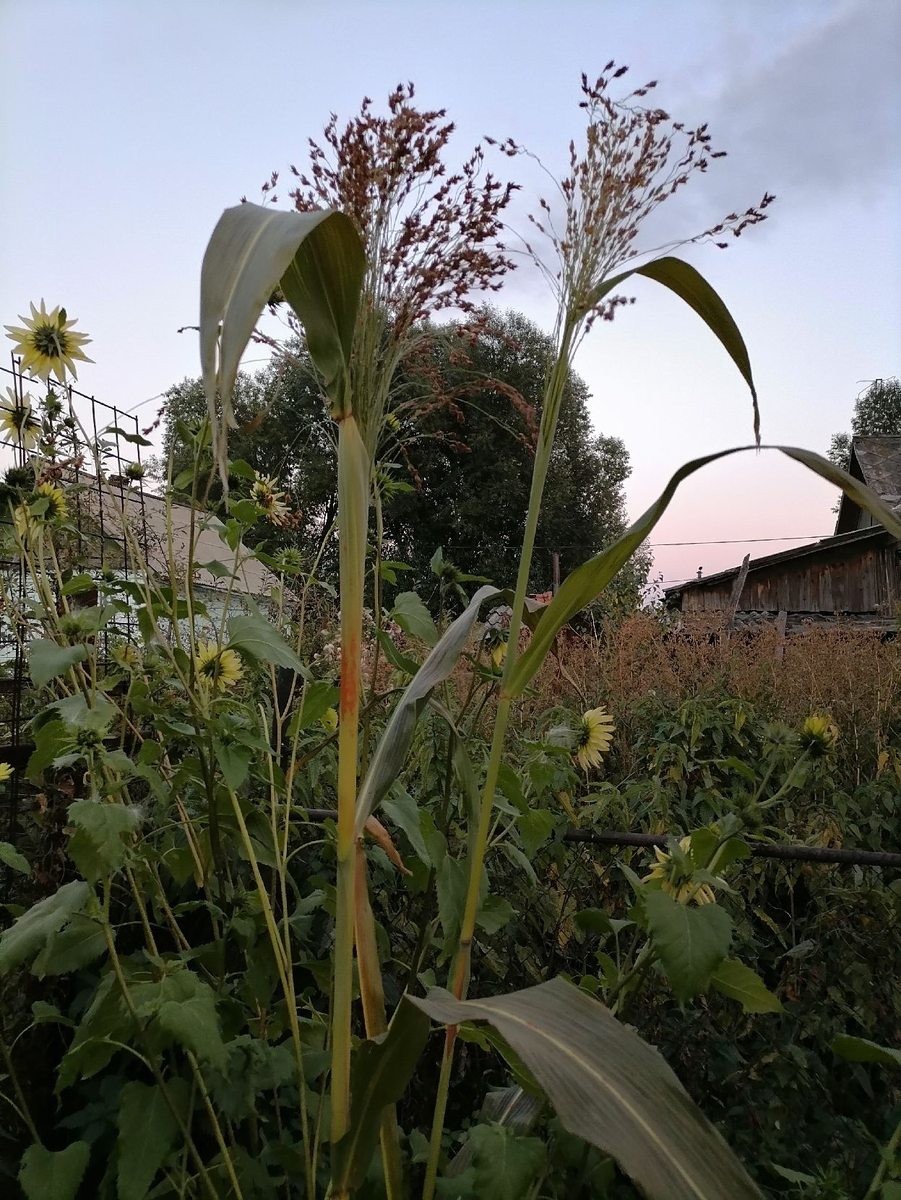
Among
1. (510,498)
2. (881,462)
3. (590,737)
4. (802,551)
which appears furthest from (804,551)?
(590,737)

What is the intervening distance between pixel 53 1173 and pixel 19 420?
0.98 m

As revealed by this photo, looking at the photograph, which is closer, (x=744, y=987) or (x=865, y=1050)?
(x=865, y=1050)

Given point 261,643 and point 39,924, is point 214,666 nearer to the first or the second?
point 261,643

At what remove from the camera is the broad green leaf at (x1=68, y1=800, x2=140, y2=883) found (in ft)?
2.74

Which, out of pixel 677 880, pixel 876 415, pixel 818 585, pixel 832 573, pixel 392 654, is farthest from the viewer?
pixel 876 415

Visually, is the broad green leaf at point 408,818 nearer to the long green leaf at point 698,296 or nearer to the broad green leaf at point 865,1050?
the broad green leaf at point 865,1050

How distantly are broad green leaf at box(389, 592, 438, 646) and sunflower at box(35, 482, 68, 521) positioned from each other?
52cm

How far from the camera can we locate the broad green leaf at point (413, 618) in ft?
3.49

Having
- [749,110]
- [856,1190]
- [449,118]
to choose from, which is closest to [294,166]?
[449,118]

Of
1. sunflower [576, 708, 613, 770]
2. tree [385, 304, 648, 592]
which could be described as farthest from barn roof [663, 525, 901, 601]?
sunflower [576, 708, 613, 770]

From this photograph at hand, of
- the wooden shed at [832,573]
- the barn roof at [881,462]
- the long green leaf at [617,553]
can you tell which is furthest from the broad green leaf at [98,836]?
the wooden shed at [832,573]

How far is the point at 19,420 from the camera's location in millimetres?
1183

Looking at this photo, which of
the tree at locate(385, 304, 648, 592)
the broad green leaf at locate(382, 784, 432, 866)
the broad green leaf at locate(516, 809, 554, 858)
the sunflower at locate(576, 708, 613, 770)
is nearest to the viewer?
the broad green leaf at locate(382, 784, 432, 866)

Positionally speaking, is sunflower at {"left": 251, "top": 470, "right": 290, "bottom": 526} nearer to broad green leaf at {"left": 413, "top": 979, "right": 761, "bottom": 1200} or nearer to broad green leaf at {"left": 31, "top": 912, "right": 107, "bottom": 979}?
broad green leaf at {"left": 31, "top": 912, "right": 107, "bottom": 979}
